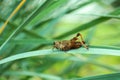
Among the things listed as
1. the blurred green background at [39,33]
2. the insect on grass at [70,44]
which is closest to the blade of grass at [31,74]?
the blurred green background at [39,33]

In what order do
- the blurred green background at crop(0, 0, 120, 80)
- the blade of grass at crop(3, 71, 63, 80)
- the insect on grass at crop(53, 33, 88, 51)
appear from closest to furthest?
the insect on grass at crop(53, 33, 88, 51) → the blurred green background at crop(0, 0, 120, 80) → the blade of grass at crop(3, 71, 63, 80)

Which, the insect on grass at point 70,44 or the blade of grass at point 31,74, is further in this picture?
the blade of grass at point 31,74

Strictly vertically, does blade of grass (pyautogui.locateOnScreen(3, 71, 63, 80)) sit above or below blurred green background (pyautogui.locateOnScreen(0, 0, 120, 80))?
below

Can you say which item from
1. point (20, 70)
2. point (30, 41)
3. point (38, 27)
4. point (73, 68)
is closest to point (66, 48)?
point (30, 41)

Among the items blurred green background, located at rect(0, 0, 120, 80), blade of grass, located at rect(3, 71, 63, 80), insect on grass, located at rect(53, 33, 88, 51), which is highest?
blurred green background, located at rect(0, 0, 120, 80)

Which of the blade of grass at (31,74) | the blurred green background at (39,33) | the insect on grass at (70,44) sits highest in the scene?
the blurred green background at (39,33)

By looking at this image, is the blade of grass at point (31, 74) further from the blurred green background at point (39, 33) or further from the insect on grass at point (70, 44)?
the insect on grass at point (70, 44)

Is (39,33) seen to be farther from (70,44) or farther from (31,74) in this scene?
(70,44)

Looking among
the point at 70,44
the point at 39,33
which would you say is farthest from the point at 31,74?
the point at 70,44

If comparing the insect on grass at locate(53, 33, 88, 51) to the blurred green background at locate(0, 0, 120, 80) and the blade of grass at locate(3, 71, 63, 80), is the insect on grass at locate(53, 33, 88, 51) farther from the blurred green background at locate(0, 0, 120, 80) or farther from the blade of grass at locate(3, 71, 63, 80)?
the blade of grass at locate(3, 71, 63, 80)

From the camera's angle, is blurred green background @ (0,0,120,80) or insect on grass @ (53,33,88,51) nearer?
insect on grass @ (53,33,88,51)

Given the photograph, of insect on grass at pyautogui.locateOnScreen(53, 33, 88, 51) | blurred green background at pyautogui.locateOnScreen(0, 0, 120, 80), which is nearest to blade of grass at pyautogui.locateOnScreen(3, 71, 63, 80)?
blurred green background at pyautogui.locateOnScreen(0, 0, 120, 80)
